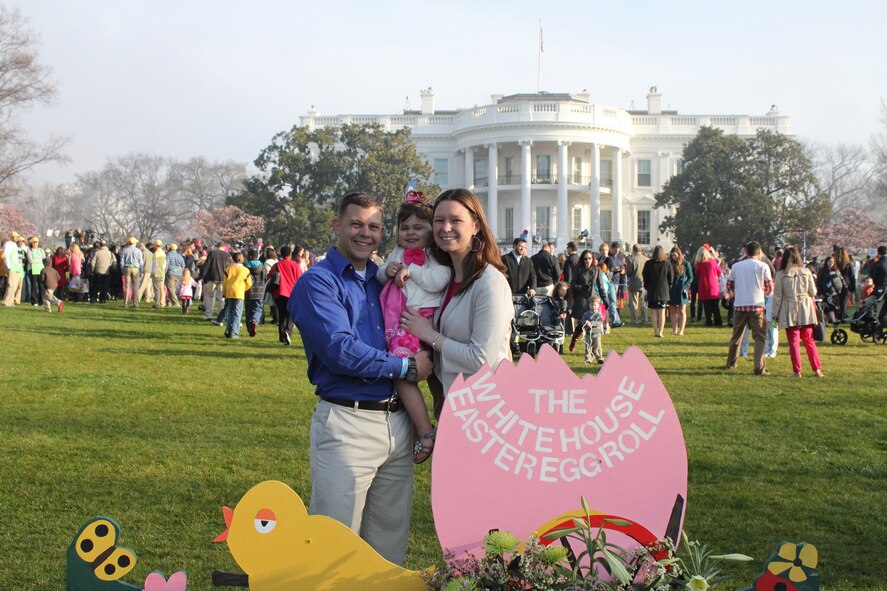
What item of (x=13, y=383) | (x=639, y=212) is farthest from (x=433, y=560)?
(x=639, y=212)

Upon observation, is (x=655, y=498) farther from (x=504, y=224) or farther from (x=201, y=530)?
(x=504, y=224)

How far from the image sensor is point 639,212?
65.8 metres

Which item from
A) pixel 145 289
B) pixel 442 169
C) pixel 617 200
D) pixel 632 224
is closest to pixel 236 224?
pixel 442 169

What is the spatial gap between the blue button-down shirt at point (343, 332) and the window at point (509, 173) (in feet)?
202

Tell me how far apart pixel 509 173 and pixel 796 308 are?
5505 cm

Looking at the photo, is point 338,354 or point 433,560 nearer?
point 338,354

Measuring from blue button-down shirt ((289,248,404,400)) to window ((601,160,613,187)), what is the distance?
6357 centimetres

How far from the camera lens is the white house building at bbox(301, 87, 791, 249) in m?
62.0

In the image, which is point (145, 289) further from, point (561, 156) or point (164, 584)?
point (561, 156)

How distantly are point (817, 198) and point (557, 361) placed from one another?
48.6 meters

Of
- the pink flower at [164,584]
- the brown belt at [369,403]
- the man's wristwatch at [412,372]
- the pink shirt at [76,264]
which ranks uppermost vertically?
the pink shirt at [76,264]

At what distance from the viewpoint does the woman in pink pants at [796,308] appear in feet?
35.2

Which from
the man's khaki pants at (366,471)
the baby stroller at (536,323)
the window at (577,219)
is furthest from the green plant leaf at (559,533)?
the window at (577,219)

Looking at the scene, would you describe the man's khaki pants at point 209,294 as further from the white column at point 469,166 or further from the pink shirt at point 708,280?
the white column at point 469,166
